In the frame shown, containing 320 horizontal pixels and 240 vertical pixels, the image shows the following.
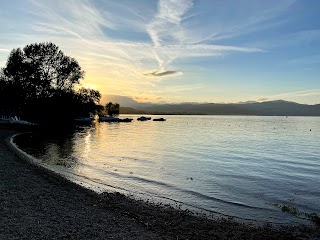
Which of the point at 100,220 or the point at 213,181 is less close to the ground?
the point at 100,220

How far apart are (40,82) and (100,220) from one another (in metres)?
87.9

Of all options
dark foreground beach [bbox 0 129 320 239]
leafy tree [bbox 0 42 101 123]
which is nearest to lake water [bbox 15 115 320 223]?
dark foreground beach [bbox 0 129 320 239]

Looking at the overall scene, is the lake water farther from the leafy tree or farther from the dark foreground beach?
the leafy tree

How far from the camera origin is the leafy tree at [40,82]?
91875 mm

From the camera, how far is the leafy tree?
91875 mm

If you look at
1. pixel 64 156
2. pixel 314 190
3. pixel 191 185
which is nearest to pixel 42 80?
pixel 64 156

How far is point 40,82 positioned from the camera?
92.8m

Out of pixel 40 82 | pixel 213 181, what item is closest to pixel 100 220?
pixel 213 181

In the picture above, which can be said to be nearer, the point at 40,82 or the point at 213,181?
the point at 213,181

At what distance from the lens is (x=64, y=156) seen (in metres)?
37.4

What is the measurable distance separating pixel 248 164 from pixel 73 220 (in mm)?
27988

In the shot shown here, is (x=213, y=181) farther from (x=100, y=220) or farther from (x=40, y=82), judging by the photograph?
(x=40, y=82)

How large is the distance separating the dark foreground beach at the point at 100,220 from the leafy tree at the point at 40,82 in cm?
8082

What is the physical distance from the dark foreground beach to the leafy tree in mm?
80819
